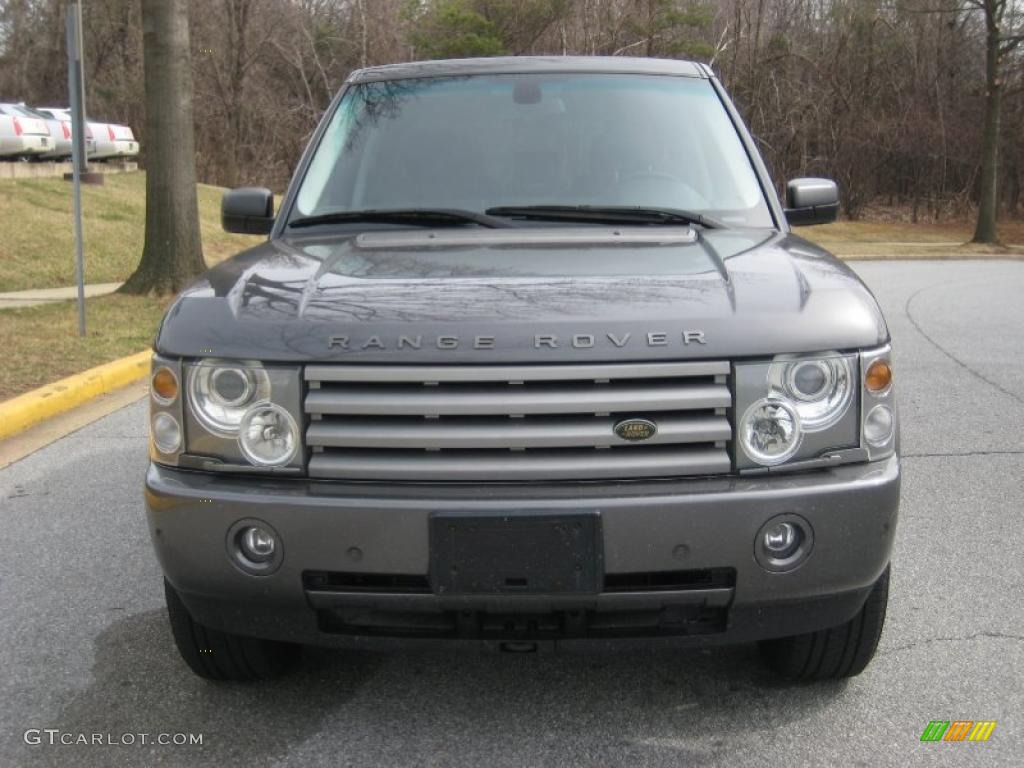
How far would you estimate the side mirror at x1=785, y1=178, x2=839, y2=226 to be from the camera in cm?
427

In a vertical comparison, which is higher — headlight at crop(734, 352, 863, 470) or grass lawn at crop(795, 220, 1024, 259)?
headlight at crop(734, 352, 863, 470)

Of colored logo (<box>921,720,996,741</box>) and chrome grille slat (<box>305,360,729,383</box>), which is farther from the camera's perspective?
colored logo (<box>921,720,996,741</box>)

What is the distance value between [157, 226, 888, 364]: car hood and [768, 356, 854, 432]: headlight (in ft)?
0.16

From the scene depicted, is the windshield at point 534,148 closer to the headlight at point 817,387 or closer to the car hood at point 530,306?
the car hood at point 530,306

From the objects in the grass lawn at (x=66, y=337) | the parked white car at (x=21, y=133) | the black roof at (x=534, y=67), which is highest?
the parked white car at (x=21, y=133)

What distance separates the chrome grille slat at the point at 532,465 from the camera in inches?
101

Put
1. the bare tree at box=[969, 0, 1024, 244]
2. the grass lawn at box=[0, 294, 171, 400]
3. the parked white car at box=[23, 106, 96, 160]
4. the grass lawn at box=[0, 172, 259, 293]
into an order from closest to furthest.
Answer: the grass lawn at box=[0, 294, 171, 400], the grass lawn at box=[0, 172, 259, 293], the parked white car at box=[23, 106, 96, 160], the bare tree at box=[969, 0, 1024, 244]

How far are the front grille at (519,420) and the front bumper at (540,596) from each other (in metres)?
0.05

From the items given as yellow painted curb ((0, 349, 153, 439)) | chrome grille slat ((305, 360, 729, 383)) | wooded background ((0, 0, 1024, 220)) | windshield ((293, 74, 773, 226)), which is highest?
wooded background ((0, 0, 1024, 220))

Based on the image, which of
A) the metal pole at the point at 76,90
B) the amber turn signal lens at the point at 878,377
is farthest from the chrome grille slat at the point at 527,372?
A: the metal pole at the point at 76,90

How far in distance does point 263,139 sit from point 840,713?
140 feet

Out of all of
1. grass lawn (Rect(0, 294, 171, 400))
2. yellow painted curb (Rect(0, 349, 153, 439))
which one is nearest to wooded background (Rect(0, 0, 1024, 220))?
grass lawn (Rect(0, 294, 171, 400))

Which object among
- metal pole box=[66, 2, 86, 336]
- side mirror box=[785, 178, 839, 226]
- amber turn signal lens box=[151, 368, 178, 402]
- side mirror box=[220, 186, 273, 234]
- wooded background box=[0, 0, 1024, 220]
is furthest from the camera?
wooded background box=[0, 0, 1024, 220]

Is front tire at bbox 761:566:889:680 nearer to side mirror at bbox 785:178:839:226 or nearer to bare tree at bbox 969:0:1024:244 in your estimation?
side mirror at bbox 785:178:839:226
